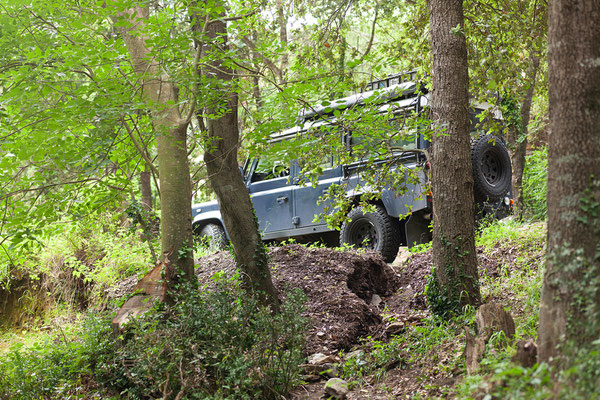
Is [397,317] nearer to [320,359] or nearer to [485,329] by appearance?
[320,359]

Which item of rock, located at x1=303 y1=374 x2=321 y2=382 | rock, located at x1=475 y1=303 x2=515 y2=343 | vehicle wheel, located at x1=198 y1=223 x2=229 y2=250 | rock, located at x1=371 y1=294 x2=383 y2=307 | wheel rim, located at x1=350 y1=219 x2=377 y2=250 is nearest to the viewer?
rock, located at x1=475 y1=303 x2=515 y2=343

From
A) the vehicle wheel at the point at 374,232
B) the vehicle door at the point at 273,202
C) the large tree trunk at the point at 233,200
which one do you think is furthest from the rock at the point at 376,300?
the vehicle door at the point at 273,202

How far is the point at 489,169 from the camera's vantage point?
343 inches

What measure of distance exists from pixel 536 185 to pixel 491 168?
2859 mm

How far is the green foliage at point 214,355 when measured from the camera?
4434 mm

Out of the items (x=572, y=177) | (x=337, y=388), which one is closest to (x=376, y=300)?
(x=337, y=388)

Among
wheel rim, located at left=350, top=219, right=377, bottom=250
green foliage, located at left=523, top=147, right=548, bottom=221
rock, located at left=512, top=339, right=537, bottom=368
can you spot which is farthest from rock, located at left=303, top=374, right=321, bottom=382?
green foliage, located at left=523, top=147, right=548, bottom=221

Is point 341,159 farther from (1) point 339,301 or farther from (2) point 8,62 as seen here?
(2) point 8,62

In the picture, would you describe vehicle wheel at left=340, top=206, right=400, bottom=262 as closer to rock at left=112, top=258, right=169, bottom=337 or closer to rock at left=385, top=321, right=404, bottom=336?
rock at left=385, top=321, right=404, bottom=336

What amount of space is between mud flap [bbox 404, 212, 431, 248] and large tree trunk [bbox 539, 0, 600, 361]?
5549 mm

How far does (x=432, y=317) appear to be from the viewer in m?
5.63

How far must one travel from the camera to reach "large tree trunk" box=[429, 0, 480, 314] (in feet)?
18.1

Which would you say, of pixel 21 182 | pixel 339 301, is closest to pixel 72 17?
pixel 21 182

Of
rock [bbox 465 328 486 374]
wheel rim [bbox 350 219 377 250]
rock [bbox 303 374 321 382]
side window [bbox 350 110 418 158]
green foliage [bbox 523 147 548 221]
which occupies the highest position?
side window [bbox 350 110 418 158]
